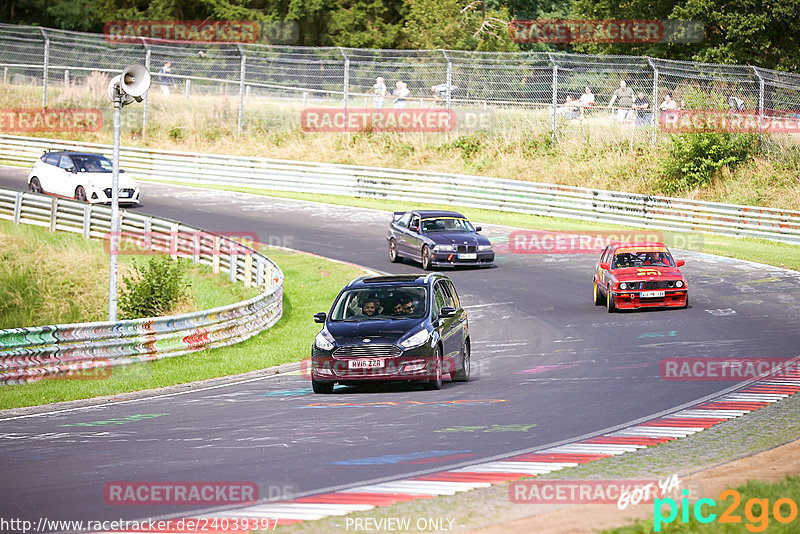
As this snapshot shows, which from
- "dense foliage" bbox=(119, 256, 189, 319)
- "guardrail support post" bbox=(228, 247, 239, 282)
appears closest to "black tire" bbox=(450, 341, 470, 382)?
"dense foliage" bbox=(119, 256, 189, 319)

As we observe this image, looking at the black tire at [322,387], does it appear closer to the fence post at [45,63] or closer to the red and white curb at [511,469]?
the red and white curb at [511,469]

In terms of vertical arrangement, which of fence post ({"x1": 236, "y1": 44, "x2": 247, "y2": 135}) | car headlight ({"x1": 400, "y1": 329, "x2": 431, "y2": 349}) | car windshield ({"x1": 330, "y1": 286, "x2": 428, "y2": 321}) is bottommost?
car headlight ({"x1": 400, "y1": 329, "x2": 431, "y2": 349})

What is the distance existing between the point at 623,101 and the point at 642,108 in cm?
96

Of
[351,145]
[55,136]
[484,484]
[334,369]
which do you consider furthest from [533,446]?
[55,136]

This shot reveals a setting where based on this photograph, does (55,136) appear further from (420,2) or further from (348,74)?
(420,2)

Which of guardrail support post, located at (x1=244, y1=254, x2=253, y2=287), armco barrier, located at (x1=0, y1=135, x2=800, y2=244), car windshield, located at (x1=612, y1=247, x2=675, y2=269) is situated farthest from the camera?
armco barrier, located at (x1=0, y1=135, x2=800, y2=244)

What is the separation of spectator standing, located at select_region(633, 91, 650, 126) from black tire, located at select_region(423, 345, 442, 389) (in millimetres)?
25375

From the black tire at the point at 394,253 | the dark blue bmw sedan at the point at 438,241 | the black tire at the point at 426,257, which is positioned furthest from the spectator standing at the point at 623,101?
the black tire at the point at 426,257

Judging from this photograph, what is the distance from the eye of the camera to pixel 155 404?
571 inches

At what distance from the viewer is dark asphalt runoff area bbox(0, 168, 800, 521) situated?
30.8ft

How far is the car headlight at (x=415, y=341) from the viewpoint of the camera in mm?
14289

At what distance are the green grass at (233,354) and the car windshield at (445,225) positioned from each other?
2203mm

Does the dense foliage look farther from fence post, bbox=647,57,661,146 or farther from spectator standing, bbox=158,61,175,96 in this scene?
spectator standing, bbox=158,61,175,96

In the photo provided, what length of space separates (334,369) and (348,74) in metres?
28.2
